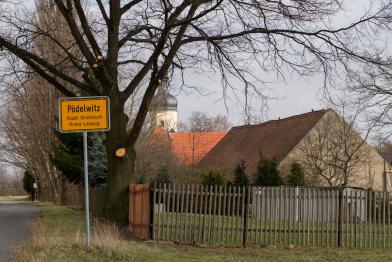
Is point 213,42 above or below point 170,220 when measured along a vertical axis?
above

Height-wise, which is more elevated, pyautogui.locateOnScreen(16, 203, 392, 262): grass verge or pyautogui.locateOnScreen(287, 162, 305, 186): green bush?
pyautogui.locateOnScreen(287, 162, 305, 186): green bush

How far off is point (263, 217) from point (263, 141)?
3407cm

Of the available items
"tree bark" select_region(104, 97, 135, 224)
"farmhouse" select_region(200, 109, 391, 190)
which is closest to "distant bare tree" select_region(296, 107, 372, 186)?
"farmhouse" select_region(200, 109, 391, 190)

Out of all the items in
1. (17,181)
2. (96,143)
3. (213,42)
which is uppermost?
(213,42)

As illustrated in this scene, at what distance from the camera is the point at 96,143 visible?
33688 mm

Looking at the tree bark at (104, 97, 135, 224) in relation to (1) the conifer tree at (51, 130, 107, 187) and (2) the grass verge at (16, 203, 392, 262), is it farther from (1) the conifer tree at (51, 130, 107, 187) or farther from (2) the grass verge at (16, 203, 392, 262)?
(1) the conifer tree at (51, 130, 107, 187)

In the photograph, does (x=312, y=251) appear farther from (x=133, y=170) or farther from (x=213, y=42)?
(x=213, y=42)

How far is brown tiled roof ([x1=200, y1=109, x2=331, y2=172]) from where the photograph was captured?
43328 mm

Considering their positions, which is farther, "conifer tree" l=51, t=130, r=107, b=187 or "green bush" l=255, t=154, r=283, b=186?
"conifer tree" l=51, t=130, r=107, b=187

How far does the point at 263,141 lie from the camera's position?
49406mm

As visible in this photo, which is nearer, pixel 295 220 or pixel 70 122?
pixel 70 122

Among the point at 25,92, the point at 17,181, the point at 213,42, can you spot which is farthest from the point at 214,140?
the point at 17,181

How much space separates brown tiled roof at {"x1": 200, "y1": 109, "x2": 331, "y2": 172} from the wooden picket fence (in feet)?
75.6

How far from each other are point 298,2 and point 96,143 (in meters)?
18.1
